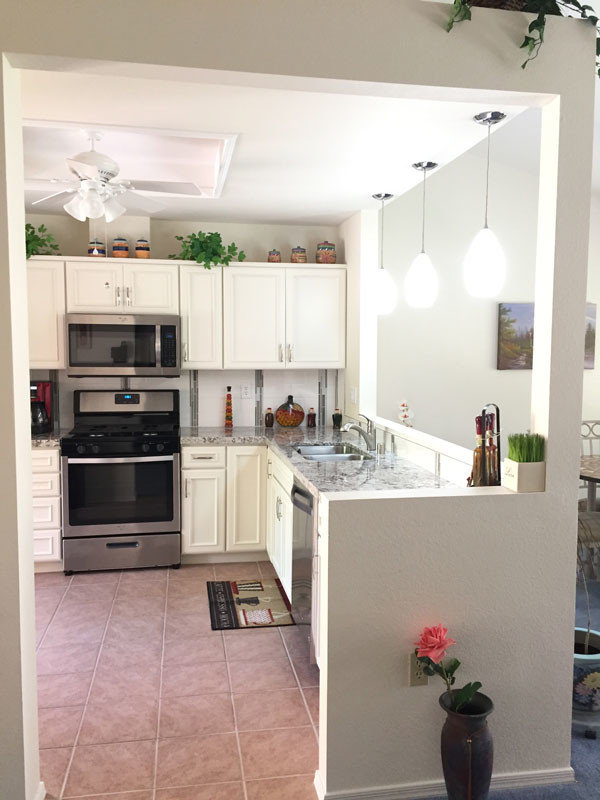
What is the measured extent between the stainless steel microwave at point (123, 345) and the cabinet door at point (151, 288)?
0.32 ft

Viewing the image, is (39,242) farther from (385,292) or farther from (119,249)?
(385,292)

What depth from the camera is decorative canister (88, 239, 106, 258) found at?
4496mm

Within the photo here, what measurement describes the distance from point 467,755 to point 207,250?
3425 millimetres

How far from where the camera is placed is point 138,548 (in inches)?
173

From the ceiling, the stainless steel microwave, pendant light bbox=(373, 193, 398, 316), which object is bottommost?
the stainless steel microwave

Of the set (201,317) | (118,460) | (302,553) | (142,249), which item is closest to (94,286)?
(142,249)

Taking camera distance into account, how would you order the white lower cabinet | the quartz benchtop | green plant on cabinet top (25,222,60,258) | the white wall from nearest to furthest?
the quartz benchtop → the white lower cabinet → green plant on cabinet top (25,222,60,258) → the white wall

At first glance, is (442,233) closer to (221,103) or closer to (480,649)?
(221,103)

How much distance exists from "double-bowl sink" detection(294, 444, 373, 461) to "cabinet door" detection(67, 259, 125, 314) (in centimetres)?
160

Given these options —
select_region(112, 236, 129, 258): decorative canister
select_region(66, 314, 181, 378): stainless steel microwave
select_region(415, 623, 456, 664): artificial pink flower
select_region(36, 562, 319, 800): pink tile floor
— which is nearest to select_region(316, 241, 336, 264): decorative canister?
select_region(66, 314, 181, 378): stainless steel microwave

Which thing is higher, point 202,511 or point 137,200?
point 137,200

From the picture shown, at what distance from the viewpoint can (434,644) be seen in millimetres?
2051

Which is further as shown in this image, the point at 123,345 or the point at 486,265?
the point at 123,345

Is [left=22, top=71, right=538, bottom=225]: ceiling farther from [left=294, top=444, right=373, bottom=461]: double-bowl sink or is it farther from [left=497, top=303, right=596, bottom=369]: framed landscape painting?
[left=497, top=303, right=596, bottom=369]: framed landscape painting
